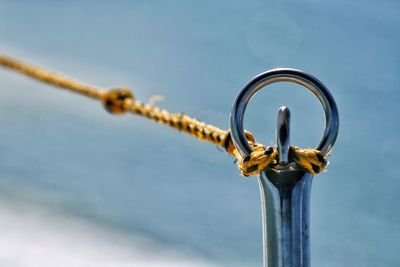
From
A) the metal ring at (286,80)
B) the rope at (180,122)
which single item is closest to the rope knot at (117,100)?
the rope at (180,122)

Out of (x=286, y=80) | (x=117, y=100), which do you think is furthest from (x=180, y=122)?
(x=286, y=80)

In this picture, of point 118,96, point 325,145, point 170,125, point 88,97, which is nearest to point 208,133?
point 170,125

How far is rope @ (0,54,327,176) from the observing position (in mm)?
1589

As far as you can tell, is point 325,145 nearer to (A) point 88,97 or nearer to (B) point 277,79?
(B) point 277,79

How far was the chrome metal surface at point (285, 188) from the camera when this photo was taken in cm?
154

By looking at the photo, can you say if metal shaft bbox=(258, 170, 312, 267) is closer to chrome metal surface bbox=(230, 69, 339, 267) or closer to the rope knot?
chrome metal surface bbox=(230, 69, 339, 267)

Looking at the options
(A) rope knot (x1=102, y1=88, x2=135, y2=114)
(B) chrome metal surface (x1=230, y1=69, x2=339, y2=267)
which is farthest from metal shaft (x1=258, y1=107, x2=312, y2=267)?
(A) rope knot (x1=102, y1=88, x2=135, y2=114)

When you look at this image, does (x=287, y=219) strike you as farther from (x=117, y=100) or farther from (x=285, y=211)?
(x=117, y=100)

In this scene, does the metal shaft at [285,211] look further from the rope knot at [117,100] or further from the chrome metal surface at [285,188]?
the rope knot at [117,100]

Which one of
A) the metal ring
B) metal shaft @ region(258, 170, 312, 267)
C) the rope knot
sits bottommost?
metal shaft @ region(258, 170, 312, 267)

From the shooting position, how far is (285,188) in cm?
155

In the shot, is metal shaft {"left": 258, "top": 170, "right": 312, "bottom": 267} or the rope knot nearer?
metal shaft {"left": 258, "top": 170, "right": 312, "bottom": 267}

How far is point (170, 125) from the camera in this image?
3.45 metres

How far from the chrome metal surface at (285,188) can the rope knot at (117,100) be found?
9.88 ft
